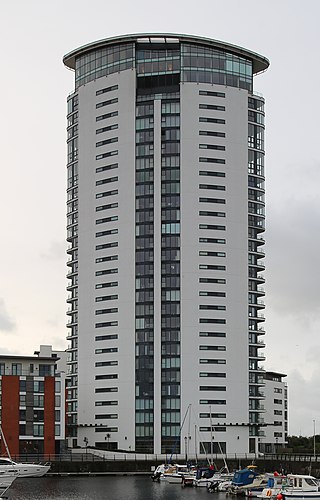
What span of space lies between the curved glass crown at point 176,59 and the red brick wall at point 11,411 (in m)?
57.4

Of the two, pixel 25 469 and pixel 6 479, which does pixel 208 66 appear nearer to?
pixel 25 469

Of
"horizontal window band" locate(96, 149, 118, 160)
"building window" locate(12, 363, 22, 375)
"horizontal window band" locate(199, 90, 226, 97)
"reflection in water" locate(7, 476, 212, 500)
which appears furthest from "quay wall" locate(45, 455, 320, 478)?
Answer: "horizontal window band" locate(199, 90, 226, 97)

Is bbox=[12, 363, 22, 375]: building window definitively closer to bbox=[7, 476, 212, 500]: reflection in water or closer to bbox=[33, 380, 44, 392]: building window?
bbox=[33, 380, 44, 392]: building window

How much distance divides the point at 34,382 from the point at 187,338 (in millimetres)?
26187

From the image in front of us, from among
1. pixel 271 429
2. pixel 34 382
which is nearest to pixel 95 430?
pixel 34 382

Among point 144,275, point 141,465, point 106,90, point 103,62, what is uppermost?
point 103,62

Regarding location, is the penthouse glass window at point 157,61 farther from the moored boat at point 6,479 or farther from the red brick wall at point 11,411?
the moored boat at point 6,479

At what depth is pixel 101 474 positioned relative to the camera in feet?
457

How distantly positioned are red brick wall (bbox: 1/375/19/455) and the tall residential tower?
20.1m

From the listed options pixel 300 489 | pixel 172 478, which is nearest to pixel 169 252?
pixel 172 478

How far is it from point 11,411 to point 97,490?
142 feet

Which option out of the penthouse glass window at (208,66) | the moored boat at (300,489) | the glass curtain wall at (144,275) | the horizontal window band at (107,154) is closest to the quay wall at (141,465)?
the glass curtain wall at (144,275)

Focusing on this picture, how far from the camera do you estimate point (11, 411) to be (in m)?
149

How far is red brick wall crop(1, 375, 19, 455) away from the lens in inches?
5822
